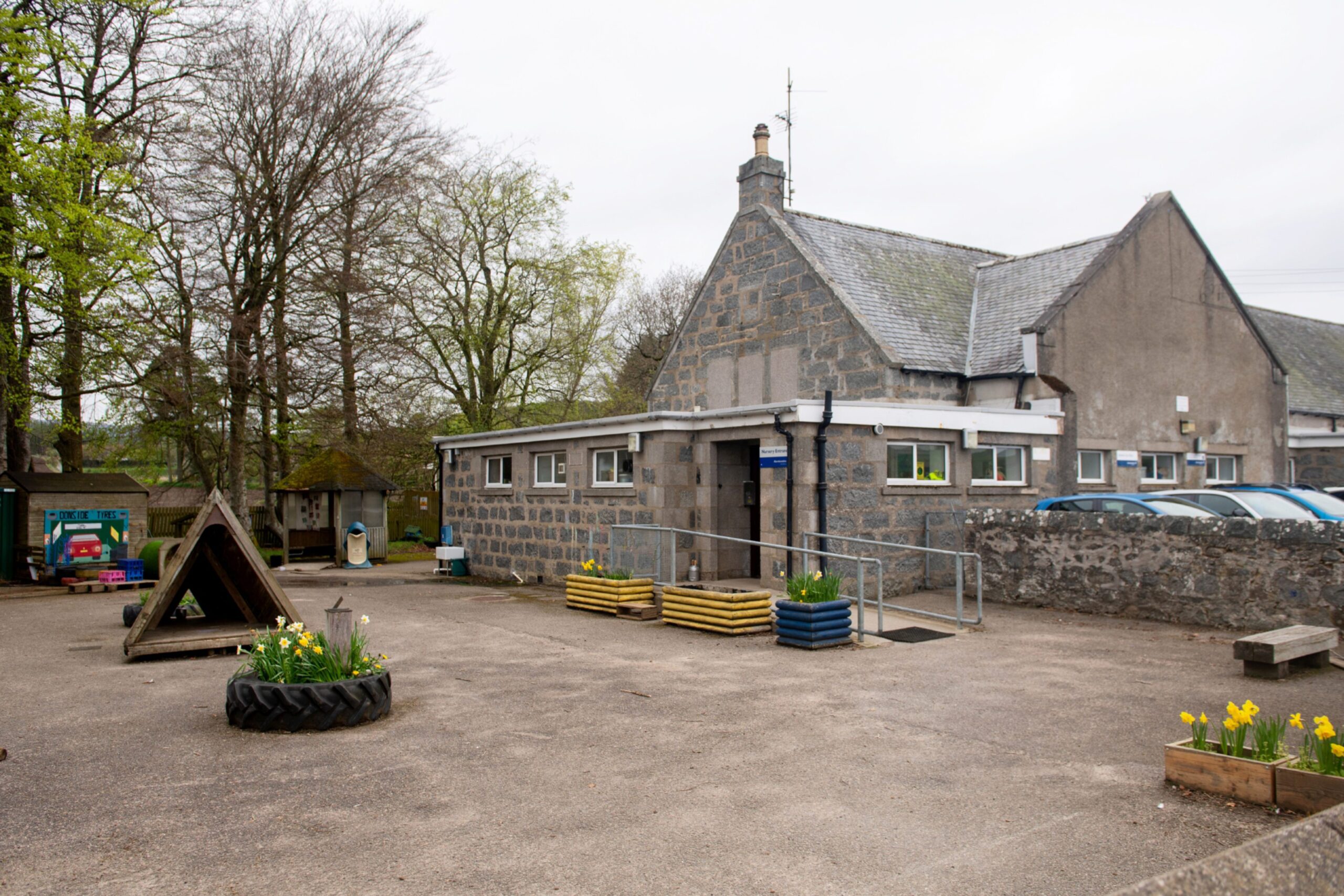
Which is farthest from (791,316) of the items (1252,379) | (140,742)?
(140,742)

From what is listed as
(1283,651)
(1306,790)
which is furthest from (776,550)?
(1306,790)

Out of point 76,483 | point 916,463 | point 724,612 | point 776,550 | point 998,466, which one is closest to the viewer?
point 724,612

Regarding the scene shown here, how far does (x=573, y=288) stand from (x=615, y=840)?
29216 millimetres

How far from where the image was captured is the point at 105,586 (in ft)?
59.1

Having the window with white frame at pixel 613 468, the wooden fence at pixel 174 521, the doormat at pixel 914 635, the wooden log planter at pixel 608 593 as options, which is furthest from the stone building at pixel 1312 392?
the wooden fence at pixel 174 521

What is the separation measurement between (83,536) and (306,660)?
13976 mm

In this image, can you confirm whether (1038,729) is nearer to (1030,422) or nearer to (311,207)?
(1030,422)

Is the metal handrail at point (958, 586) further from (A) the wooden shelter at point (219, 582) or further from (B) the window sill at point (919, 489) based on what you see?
(A) the wooden shelter at point (219, 582)

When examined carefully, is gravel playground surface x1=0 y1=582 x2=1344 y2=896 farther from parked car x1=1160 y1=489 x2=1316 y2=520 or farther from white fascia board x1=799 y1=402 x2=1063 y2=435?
white fascia board x1=799 y1=402 x2=1063 y2=435

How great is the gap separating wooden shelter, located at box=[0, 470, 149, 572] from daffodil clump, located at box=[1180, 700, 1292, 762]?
64.6 feet

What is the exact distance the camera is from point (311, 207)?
23531 millimetres

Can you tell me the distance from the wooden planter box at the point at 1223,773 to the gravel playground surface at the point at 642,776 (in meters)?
0.14

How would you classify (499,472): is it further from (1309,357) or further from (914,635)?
(1309,357)

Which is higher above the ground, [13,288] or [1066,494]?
[13,288]
